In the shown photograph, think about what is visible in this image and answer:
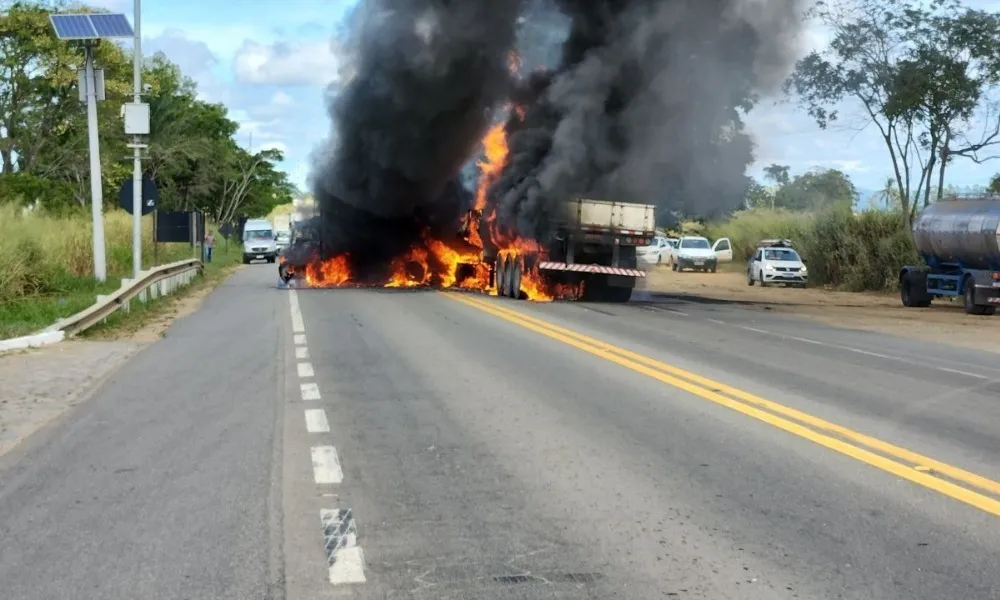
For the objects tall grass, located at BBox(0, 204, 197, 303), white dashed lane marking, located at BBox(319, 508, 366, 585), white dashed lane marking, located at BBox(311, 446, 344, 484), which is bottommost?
white dashed lane marking, located at BBox(311, 446, 344, 484)

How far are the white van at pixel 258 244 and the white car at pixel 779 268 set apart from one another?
24.2 metres

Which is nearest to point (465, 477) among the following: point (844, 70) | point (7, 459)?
point (7, 459)

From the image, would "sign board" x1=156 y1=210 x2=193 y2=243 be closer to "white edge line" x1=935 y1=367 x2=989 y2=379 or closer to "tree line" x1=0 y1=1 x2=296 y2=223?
"tree line" x1=0 y1=1 x2=296 y2=223

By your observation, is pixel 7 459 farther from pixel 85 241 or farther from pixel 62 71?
pixel 62 71

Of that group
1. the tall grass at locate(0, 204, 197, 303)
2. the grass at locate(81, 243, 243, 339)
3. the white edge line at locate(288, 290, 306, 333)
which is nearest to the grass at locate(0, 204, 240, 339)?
the tall grass at locate(0, 204, 197, 303)

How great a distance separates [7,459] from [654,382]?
5.94 meters

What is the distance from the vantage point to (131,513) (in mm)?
5785

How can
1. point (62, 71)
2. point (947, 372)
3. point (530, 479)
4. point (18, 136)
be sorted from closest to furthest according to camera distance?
point (530, 479)
point (947, 372)
point (62, 71)
point (18, 136)

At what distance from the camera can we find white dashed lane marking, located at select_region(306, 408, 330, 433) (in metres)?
8.19

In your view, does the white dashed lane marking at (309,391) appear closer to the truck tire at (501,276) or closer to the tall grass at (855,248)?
the truck tire at (501,276)

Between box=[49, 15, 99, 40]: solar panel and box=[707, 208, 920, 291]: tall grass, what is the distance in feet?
78.0

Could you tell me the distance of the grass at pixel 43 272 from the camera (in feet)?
55.8

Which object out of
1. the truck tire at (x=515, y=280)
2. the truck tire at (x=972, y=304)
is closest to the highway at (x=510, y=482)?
the truck tire at (x=515, y=280)

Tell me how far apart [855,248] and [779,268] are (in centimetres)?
286
